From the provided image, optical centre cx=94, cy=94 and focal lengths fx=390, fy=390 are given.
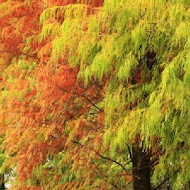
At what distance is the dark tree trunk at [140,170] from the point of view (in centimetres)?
660

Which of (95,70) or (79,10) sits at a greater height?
(79,10)

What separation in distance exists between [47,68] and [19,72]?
1120 mm

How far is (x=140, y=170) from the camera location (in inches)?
265

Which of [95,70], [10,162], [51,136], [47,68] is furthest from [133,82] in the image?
[10,162]

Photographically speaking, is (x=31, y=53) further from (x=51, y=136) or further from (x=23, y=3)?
(x=51, y=136)

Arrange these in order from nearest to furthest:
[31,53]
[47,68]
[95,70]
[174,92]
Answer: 1. [174,92]
2. [95,70]
3. [47,68]
4. [31,53]

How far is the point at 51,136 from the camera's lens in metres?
6.44

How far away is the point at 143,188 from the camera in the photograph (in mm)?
6824

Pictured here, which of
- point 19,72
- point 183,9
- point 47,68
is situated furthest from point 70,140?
point 183,9

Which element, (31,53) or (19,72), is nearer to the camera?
(19,72)

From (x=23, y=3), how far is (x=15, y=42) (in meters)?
0.75

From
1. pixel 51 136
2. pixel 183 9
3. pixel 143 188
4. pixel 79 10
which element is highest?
pixel 79 10

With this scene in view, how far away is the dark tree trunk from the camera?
6.60 m

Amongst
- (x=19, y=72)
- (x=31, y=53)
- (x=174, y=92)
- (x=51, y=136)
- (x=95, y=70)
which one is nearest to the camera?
(x=174, y=92)
